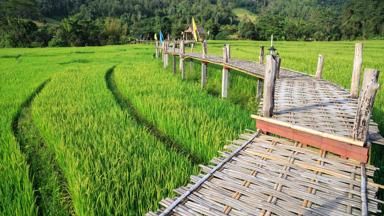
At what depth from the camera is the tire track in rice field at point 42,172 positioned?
118 inches

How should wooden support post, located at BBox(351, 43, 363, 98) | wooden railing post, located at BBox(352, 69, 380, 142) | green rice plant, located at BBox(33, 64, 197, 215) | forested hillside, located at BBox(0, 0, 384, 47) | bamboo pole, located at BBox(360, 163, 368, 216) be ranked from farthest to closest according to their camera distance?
forested hillside, located at BBox(0, 0, 384, 47)
wooden support post, located at BBox(351, 43, 363, 98)
green rice plant, located at BBox(33, 64, 197, 215)
wooden railing post, located at BBox(352, 69, 380, 142)
bamboo pole, located at BBox(360, 163, 368, 216)

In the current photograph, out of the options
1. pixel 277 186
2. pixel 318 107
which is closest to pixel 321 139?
pixel 277 186

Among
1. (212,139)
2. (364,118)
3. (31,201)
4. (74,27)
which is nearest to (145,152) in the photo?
(212,139)

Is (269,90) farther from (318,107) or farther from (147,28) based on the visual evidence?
(147,28)

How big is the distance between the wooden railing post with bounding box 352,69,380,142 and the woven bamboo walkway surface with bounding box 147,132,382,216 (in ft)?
0.98

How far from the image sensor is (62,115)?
5.40 m

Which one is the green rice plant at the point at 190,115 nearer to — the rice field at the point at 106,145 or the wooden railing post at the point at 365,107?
the rice field at the point at 106,145

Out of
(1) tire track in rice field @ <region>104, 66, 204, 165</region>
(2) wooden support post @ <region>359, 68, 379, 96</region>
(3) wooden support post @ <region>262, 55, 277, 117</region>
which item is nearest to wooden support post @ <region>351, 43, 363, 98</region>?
(3) wooden support post @ <region>262, 55, 277, 117</region>

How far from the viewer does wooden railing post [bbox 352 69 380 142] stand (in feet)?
8.71

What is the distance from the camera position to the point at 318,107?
13.1ft

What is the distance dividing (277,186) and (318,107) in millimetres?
2066

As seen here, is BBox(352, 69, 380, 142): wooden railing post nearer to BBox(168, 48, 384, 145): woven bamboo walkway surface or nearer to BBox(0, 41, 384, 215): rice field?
BBox(168, 48, 384, 145): woven bamboo walkway surface

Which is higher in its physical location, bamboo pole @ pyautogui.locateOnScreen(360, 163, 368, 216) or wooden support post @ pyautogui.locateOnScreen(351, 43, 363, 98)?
wooden support post @ pyautogui.locateOnScreen(351, 43, 363, 98)

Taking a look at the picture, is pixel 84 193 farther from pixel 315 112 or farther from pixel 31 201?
pixel 315 112
